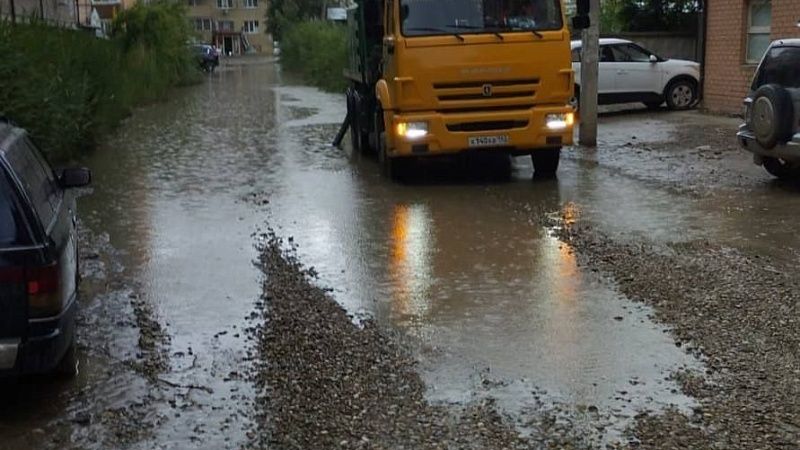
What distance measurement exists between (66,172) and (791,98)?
26.4 feet

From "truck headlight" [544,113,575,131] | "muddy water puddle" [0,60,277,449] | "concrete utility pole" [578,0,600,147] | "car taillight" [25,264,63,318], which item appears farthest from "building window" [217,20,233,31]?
"car taillight" [25,264,63,318]

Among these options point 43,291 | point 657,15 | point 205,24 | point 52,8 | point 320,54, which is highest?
point 205,24

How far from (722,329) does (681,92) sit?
17.8 m

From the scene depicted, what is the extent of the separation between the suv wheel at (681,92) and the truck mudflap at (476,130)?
11615 mm

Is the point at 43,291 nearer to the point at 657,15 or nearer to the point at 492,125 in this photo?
the point at 492,125

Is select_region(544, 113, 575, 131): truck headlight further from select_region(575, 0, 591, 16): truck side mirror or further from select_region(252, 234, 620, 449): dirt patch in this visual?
select_region(252, 234, 620, 449): dirt patch

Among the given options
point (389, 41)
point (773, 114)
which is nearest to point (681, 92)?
point (773, 114)

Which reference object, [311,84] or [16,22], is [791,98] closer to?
[16,22]

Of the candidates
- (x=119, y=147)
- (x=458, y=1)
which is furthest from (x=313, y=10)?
(x=458, y=1)

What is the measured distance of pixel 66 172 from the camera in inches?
267

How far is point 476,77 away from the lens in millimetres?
12109

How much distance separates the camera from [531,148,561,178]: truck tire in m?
13.3

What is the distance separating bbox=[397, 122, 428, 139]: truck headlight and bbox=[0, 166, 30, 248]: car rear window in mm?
7539

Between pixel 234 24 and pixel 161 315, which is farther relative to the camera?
pixel 234 24
